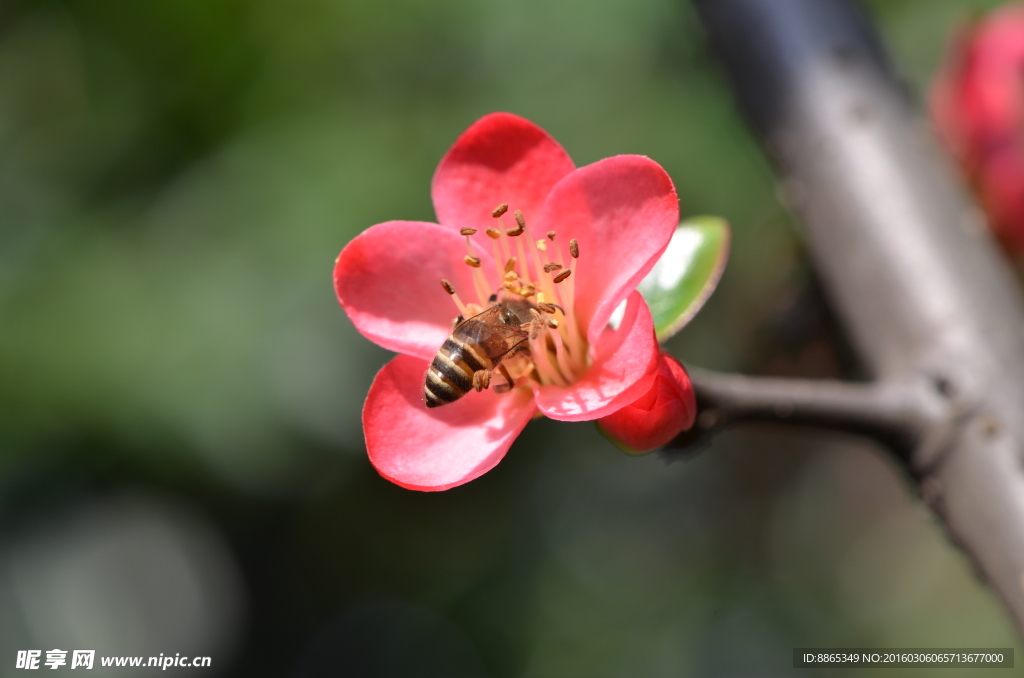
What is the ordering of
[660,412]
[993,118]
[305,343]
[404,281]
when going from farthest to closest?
[305,343] → [993,118] → [404,281] → [660,412]

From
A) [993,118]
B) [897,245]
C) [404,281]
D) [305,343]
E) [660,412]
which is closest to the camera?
[660,412]

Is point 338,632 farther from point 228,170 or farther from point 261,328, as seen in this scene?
point 228,170

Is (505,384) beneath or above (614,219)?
beneath

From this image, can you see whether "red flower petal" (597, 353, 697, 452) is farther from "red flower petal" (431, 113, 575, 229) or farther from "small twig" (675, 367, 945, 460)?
"red flower petal" (431, 113, 575, 229)

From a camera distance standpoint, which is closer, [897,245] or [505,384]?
[505,384]

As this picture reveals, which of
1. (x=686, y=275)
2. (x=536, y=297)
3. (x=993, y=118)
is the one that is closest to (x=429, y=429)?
(x=536, y=297)

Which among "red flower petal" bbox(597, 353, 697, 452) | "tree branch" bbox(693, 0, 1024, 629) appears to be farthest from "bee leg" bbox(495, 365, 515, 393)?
"tree branch" bbox(693, 0, 1024, 629)

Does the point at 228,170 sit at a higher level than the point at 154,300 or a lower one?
higher

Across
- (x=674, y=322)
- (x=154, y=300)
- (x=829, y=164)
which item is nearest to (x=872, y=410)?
(x=674, y=322)

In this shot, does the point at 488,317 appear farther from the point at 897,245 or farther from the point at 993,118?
the point at 993,118
